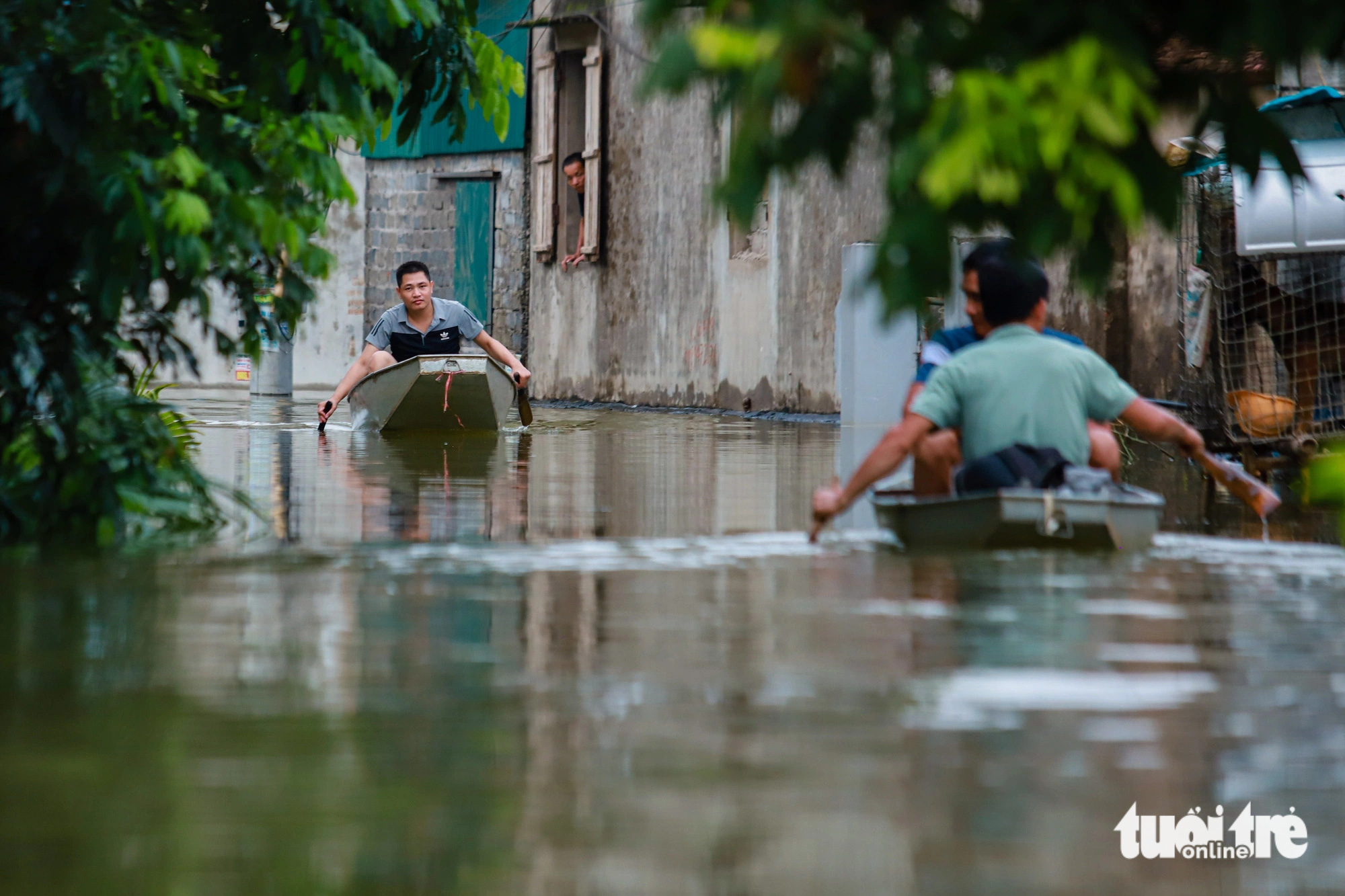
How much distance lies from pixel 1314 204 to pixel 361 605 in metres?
6.46

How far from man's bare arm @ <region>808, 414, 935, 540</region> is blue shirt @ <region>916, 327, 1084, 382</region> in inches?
24.6

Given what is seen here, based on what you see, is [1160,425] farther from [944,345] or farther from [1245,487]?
[944,345]

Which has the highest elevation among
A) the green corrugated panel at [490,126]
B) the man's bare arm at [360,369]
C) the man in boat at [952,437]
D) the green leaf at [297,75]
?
the green corrugated panel at [490,126]

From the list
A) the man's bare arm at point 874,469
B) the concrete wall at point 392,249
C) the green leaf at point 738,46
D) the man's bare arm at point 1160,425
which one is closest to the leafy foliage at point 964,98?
the green leaf at point 738,46

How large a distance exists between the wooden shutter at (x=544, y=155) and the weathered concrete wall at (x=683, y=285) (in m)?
0.22

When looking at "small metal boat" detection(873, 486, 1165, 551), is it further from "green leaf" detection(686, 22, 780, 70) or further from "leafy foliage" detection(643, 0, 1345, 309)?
"green leaf" detection(686, 22, 780, 70)

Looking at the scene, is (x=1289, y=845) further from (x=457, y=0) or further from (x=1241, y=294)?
(x=1241, y=294)

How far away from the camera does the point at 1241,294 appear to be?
36.6 ft

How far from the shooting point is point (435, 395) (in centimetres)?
1634

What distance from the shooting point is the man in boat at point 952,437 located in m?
7.66

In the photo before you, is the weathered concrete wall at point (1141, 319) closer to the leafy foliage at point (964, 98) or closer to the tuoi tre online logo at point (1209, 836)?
the tuoi tre online logo at point (1209, 836)

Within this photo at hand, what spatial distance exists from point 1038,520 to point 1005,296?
88cm

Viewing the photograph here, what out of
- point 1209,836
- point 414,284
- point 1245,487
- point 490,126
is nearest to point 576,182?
point 490,126

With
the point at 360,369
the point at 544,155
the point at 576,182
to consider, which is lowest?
the point at 360,369
